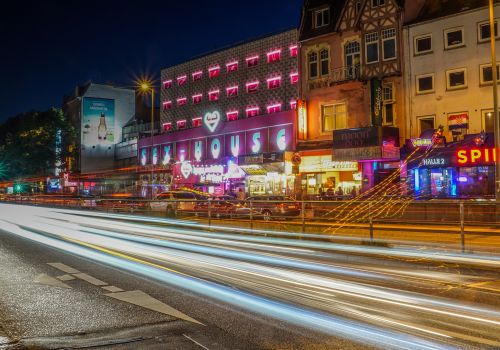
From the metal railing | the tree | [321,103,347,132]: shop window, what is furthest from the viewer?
the tree

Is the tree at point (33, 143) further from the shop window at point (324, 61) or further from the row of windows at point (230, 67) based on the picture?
→ the shop window at point (324, 61)

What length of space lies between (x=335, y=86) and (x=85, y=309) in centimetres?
2918

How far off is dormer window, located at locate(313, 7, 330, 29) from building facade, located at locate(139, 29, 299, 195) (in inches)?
144

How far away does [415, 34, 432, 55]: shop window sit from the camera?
3045cm

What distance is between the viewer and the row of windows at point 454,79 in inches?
1109

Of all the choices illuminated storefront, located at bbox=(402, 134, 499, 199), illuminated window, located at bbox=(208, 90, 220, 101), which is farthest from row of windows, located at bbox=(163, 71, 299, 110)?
illuminated storefront, located at bbox=(402, 134, 499, 199)

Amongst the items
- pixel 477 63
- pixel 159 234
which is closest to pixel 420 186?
pixel 477 63

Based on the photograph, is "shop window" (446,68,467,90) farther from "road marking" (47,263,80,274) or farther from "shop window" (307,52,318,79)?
"road marking" (47,263,80,274)

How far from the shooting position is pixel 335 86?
34125mm

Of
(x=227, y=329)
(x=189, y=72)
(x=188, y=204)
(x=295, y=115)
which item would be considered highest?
(x=189, y=72)

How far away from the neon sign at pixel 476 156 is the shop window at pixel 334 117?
8.26 meters

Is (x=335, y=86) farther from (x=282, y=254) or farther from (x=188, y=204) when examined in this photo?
(x=282, y=254)

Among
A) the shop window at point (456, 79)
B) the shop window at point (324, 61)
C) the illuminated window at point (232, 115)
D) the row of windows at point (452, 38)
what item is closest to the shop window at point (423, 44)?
the row of windows at point (452, 38)

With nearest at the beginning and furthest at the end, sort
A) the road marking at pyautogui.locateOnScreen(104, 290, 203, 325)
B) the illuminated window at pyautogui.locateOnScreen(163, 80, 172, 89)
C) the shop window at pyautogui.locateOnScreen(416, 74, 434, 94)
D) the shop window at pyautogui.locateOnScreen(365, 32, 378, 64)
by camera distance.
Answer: the road marking at pyautogui.locateOnScreen(104, 290, 203, 325), the shop window at pyautogui.locateOnScreen(416, 74, 434, 94), the shop window at pyautogui.locateOnScreen(365, 32, 378, 64), the illuminated window at pyautogui.locateOnScreen(163, 80, 172, 89)
